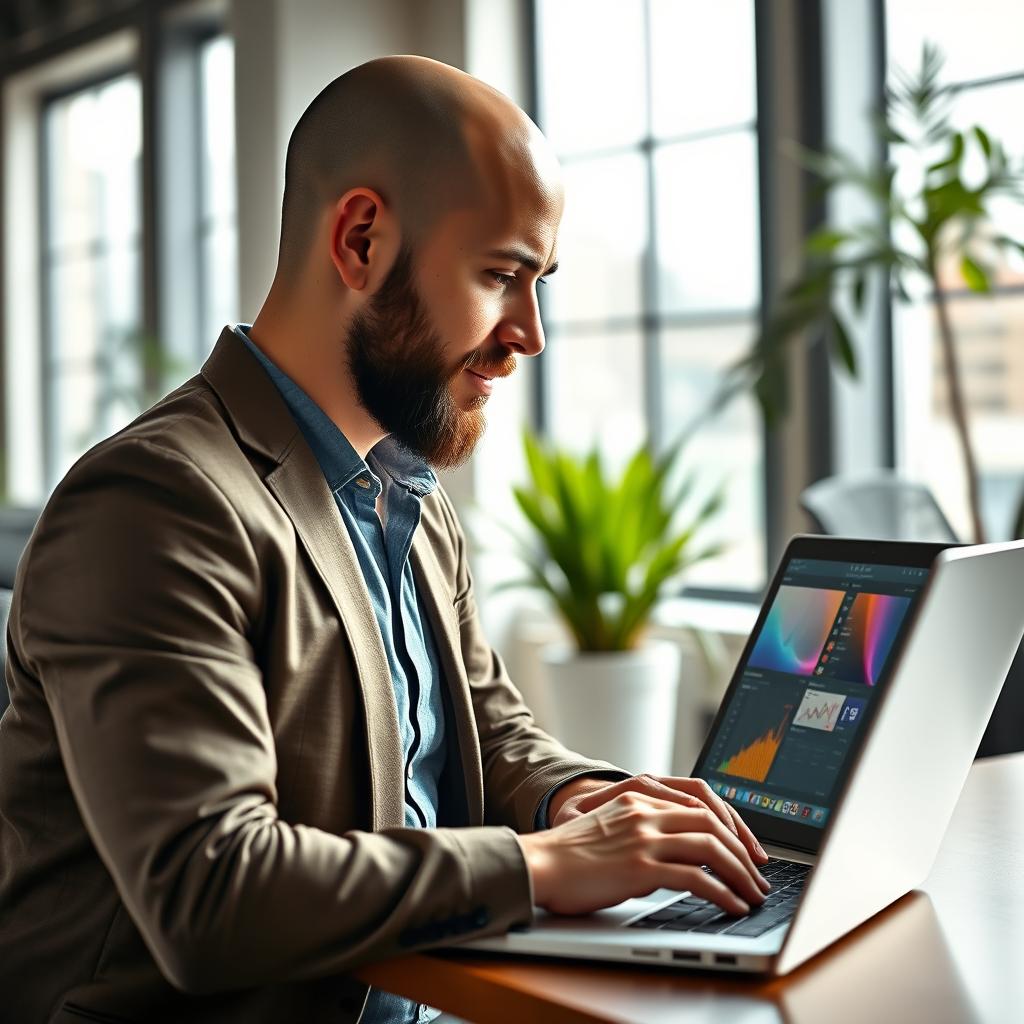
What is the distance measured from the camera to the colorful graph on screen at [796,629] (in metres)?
1.21

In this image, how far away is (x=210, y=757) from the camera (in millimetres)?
1021

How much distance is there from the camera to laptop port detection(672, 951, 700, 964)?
3.12ft

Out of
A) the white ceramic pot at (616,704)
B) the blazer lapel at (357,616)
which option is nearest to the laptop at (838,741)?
the blazer lapel at (357,616)

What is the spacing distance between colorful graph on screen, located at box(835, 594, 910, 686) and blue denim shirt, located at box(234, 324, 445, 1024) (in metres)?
0.43

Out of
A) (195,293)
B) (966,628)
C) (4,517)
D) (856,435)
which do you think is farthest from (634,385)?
(966,628)

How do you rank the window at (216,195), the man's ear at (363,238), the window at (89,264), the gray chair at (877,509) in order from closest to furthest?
the man's ear at (363,238)
the gray chair at (877,509)
the window at (216,195)
the window at (89,264)

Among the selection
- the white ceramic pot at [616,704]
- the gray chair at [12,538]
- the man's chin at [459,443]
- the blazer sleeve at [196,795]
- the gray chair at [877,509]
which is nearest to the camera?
the blazer sleeve at [196,795]

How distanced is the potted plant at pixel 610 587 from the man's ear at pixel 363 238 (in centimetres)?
253

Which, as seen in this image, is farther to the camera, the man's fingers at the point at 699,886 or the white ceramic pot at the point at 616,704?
the white ceramic pot at the point at 616,704

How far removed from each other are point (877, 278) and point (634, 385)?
3.56 feet

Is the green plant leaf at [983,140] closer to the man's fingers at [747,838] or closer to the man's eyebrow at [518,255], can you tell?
the man's eyebrow at [518,255]

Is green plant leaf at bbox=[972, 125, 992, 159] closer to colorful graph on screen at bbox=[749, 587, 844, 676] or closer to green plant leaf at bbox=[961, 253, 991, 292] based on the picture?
green plant leaf at bbox=[961, 253, 991, 292]

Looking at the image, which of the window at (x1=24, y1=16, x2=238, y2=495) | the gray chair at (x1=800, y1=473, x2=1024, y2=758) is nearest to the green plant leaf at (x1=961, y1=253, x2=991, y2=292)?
the gray chair at (x1=800, y1=473, x2=1024, y2=758)

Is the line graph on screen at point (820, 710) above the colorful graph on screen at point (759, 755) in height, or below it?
above
